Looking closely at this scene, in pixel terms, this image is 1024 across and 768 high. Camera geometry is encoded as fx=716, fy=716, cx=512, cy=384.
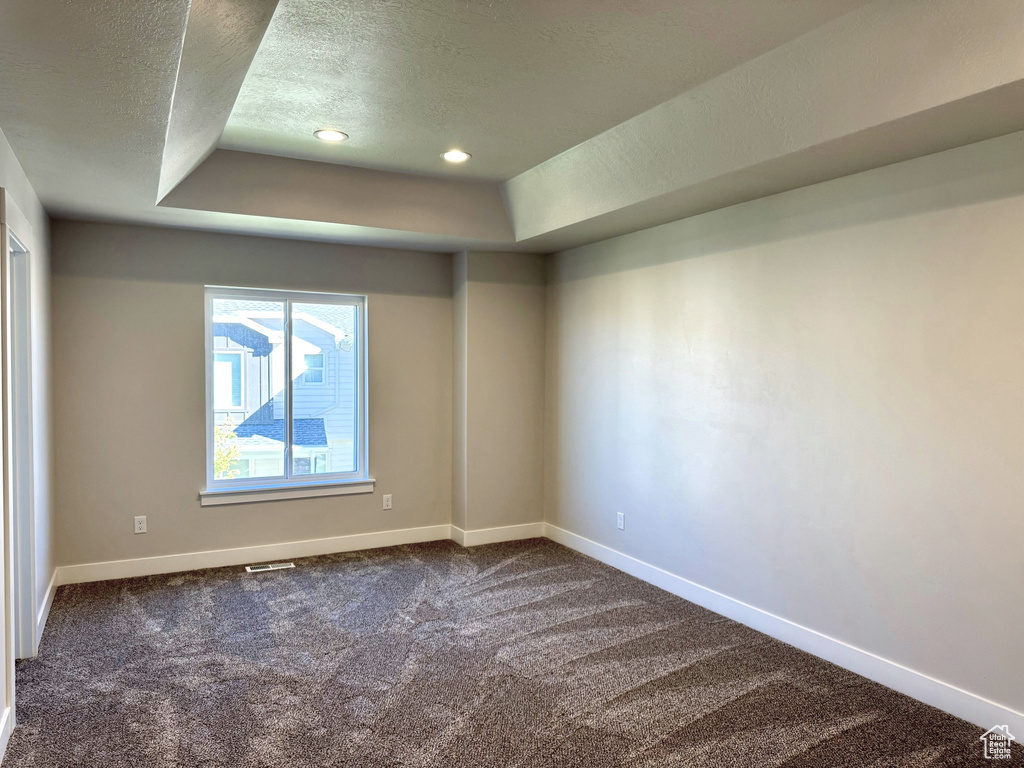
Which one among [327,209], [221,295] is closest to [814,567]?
[327,209]

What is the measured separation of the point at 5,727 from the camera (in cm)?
247

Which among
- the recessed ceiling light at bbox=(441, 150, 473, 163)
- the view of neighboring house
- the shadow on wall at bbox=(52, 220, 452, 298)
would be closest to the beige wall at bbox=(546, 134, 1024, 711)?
the recessed ceiling light at bbox=(441, 150, 473, 163)

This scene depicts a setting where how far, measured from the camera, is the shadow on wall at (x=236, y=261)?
14.2ft

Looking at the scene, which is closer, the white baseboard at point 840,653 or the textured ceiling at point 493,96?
the textured ceiling at point 493,96

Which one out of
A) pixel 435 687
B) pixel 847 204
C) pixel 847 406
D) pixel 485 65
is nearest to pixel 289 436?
pixel 435 687

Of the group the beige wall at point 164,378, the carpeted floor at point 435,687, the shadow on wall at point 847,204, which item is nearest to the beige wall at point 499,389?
the beige wall at point 164,378

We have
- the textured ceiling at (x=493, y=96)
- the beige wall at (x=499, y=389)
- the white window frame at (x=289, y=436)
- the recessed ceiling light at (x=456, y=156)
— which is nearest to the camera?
the textured ceiling at (x=493, y=96)

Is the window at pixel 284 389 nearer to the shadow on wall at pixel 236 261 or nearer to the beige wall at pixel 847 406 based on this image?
the shadow on wall at pixel 236 261

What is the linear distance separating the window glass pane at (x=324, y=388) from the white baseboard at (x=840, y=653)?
2094 mm

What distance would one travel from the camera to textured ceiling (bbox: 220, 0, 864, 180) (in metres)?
2.31

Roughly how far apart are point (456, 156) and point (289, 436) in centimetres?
233

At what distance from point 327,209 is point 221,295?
1124 mm

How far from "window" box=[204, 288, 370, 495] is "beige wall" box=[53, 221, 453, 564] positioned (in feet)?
0.39

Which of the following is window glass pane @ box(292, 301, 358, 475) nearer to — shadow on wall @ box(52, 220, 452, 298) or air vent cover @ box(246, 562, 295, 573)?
shadow on wall @ box(52, 220, 452, 298)
